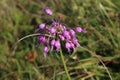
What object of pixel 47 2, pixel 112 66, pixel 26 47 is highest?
pixel 47 2

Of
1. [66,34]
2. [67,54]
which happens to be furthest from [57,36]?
[67,54]

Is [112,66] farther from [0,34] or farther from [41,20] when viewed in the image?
[0,34]

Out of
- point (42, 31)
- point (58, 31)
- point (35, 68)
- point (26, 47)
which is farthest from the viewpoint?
point (26, 47)

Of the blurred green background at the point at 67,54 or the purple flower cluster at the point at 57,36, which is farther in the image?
the blurred green background at the point at 67,54

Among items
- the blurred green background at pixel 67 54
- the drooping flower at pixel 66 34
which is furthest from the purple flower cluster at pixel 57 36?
the blurred green background at pixel 67 54

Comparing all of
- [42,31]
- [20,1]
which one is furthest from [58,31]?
[20,1]

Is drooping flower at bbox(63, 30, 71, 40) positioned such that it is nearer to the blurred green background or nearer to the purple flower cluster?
the purple flower cluster

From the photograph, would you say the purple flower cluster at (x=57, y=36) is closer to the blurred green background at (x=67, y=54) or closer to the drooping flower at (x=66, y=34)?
the drooping flower at (x=66, y=34)

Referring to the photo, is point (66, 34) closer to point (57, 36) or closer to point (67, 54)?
point (57, 36)
